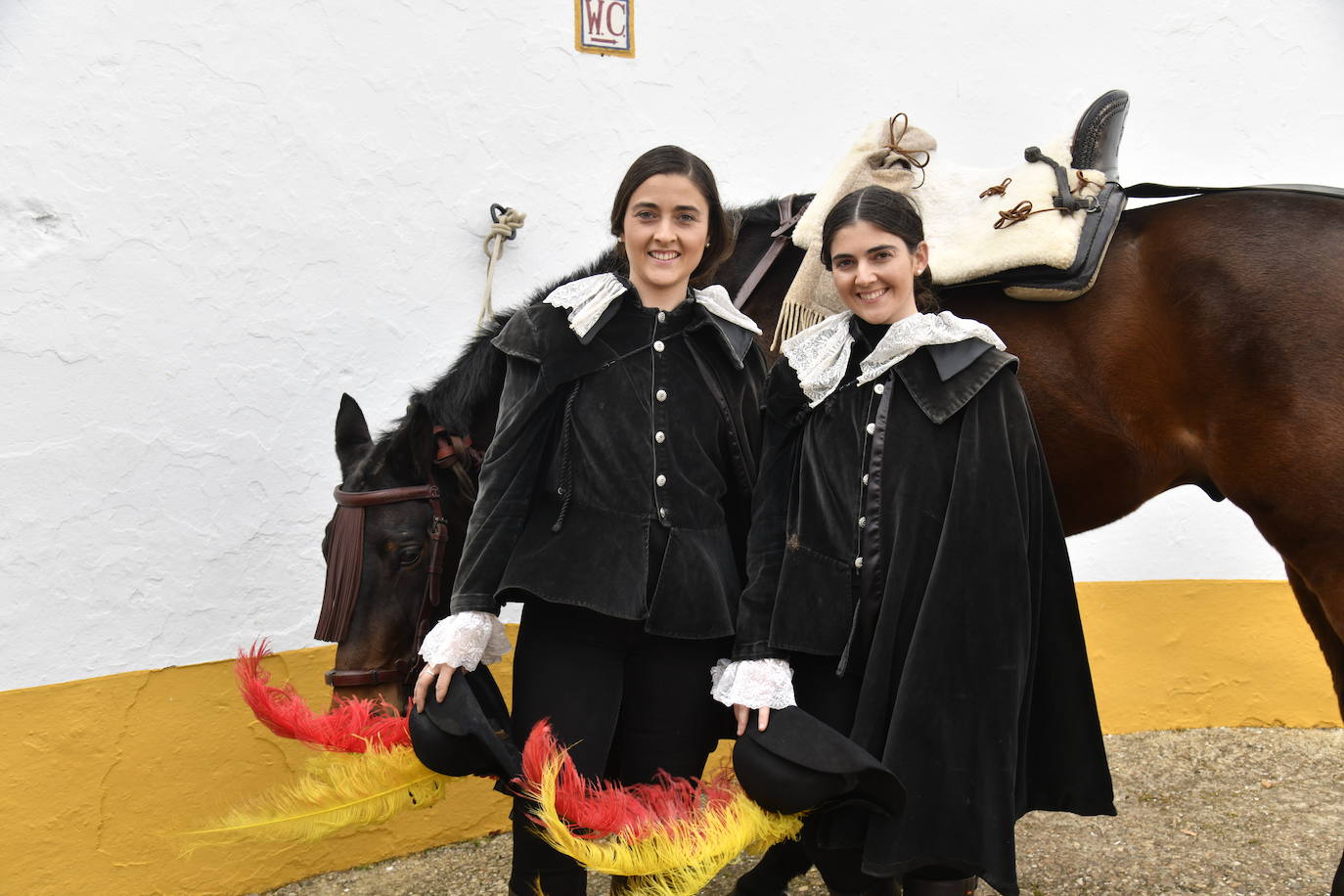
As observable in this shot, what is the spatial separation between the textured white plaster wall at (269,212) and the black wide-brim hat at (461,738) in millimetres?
1564

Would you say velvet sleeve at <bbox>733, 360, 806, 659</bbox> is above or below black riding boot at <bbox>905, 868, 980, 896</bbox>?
above

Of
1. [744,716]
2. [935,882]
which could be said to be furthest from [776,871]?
[744,716]

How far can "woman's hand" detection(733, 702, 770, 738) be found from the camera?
1.62 m

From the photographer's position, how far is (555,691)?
1.71 metres

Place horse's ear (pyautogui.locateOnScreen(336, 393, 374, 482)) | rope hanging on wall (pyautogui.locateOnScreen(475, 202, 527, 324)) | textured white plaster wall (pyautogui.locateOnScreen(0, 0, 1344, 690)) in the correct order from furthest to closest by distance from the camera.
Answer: rope hanging on wall (pyautogui.locateOnScreen(475, 202, 527, 324)) → textured white plaster wall (pyautogui.locateOnScreen(0, 0, 1344, 690)) → horse's ear (pyautogui.locateOnScreen(336, 393, 374, 482))

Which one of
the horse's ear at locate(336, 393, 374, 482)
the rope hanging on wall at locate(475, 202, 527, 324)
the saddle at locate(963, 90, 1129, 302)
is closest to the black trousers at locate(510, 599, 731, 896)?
the horse's ear at locate(336, 393, 374, 482)

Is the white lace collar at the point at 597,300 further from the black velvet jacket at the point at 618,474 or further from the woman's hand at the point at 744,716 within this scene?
the woman's hand at the point at 744,716

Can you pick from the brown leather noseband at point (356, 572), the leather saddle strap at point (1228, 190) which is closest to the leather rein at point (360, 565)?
the brown leather noseband at point (356, 572)

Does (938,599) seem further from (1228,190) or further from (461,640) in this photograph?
(1228,190)

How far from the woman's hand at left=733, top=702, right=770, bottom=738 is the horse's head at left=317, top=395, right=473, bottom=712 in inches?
37.8

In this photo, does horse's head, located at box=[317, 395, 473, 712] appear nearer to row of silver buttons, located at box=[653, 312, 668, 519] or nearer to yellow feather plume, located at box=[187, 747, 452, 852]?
yellow feather plume, located at box=[187, 747, 452, 852]

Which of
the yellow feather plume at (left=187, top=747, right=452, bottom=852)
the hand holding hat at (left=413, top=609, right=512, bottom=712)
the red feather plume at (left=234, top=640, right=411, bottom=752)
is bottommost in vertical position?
the yellow feather plume at (left=187, top=747, right=452, bottom=852)

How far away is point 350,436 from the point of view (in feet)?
8.52

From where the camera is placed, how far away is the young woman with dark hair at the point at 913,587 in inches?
63.3
